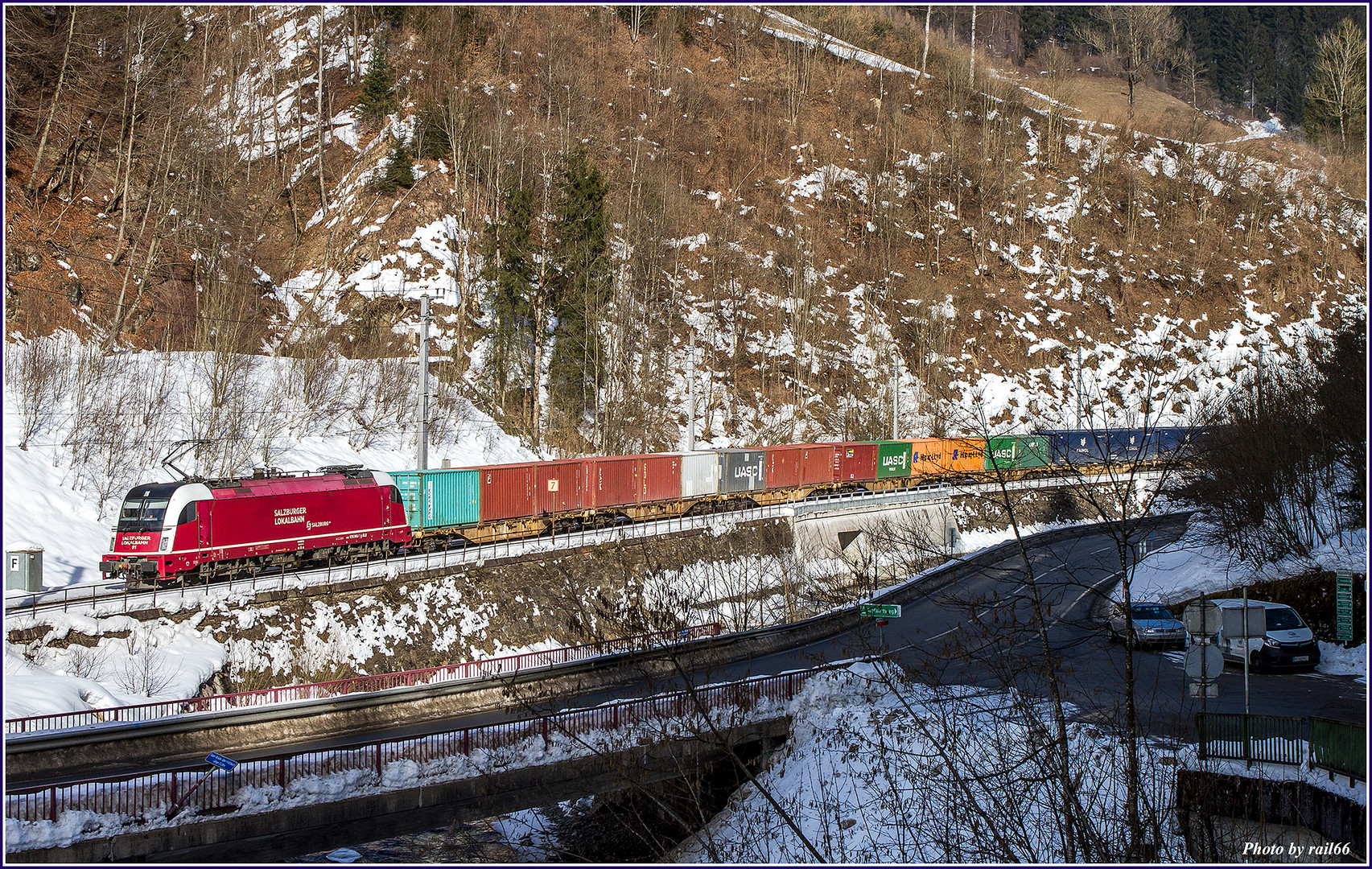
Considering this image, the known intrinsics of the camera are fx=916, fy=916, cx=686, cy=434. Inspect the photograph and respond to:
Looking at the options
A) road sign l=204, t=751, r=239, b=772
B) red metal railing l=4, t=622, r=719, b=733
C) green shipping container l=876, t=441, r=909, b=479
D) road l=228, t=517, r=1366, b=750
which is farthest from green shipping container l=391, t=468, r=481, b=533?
green shipping container l=876, t=441, r=909, b=479

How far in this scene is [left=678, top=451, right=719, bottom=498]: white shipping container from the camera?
39.5 m

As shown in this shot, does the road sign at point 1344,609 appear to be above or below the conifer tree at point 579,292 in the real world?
below

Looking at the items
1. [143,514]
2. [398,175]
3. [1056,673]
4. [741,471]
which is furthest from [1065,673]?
[398,175]

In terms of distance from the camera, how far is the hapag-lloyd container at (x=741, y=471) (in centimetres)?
4116

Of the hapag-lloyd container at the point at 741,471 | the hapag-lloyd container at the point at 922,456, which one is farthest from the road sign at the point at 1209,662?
the hapag-lloyd container at the point at 922,456

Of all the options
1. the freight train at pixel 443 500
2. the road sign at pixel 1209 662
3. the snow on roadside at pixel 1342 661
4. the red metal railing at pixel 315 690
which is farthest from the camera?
the freight train at pixel 443 500

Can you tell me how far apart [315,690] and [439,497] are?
30.8ft

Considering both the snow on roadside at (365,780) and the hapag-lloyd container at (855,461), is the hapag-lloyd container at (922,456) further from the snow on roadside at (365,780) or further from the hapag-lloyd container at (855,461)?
the snow on roadside at (365,780)

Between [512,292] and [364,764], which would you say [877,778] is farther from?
[512,292]

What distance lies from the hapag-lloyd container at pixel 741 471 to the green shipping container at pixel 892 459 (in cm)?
848

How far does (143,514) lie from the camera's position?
23.0 metres

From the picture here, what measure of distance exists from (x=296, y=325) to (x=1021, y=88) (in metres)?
85.6

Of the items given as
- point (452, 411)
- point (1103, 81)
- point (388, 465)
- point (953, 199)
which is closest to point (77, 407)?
point (388, 465)

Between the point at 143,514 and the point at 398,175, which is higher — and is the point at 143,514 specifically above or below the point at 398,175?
below
